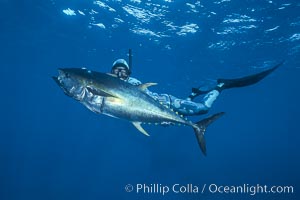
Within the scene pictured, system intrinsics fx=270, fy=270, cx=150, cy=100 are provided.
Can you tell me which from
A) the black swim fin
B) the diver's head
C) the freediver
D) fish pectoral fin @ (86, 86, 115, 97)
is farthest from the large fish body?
the black swim fin

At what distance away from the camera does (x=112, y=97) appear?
11.8 feet

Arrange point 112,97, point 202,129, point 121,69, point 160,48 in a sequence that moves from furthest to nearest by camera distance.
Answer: point 160,48 < point 121,69 < point 202,129 < point 112,97

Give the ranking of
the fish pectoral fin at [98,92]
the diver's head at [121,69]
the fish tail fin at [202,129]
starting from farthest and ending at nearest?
the diver's head at [121,69] < the fish tail fin at [202,129] < the fish pectoral fin at [98,92]

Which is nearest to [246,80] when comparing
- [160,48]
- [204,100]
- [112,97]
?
[204,100]

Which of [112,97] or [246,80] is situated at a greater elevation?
[246,80]

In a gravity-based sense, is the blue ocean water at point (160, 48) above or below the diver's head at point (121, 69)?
above

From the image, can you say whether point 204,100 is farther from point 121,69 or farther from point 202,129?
point 202,129

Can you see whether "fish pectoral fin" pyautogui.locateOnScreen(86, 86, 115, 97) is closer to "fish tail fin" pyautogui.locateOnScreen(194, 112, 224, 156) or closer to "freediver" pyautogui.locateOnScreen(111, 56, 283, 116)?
"fish tail fin" pyautogui.locateOnScreen(194, 112, 224, 156)

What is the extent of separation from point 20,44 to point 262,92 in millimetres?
30261

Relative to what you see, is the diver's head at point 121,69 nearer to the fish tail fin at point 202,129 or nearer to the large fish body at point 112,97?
the large fish body at point 112,97

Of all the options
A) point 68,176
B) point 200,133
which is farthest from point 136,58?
point 68,176

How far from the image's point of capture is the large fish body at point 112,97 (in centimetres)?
351

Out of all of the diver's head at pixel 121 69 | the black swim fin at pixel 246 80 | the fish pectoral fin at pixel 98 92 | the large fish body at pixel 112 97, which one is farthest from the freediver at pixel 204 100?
the fish pectoral fin at pixel 98 92

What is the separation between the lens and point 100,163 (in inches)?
2399
